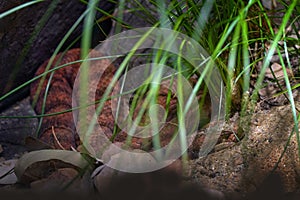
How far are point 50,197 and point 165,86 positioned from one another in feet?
1.94

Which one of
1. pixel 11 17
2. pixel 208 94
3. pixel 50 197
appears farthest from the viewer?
pixel 11 17

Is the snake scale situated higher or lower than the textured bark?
lower

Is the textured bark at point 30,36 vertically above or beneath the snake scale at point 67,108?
above

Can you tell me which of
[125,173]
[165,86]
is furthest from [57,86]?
[125,173]

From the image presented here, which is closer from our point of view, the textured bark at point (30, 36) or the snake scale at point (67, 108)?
the snake scale at point (67, 108)

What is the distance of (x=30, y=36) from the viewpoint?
197 cm

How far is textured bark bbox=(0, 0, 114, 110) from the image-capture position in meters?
1.90

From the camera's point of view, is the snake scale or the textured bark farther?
the textured bark

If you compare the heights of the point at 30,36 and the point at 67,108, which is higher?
the point at 30,36

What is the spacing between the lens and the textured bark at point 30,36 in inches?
74.6

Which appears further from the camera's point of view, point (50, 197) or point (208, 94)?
point (208, 94)

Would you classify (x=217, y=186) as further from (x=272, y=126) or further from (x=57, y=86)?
(x=57, y=86)

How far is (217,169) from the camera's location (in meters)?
1.30

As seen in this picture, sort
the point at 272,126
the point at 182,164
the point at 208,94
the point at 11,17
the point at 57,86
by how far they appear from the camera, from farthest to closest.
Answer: the point at 57,86 < the point at 11,17 < the point at 208,94 < the point at 272,126 < the point at 182,164
